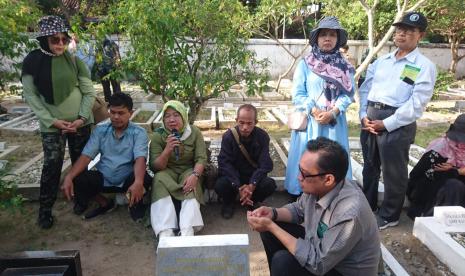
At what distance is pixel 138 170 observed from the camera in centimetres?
345

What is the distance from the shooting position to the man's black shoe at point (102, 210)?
373 cm

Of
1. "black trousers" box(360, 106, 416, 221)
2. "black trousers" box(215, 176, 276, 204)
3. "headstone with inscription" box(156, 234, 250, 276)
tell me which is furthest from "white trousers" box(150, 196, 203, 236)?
"black trousers" box(360, 106, 416, 221)

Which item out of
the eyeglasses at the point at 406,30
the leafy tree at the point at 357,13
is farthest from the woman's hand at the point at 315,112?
the leafy tree at the point at 357,13

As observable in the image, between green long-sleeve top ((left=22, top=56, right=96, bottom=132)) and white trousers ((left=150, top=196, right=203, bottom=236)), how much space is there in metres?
1.15

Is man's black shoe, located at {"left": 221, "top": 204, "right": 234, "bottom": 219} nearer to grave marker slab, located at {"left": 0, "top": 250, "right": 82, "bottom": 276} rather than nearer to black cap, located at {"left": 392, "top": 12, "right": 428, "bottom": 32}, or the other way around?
grave marker slab, located at {"left": 0, "top": 250, "right": 82, "bottom": 276}

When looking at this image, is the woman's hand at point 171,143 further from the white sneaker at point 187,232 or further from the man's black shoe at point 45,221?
the man's black shoe at point 45,221

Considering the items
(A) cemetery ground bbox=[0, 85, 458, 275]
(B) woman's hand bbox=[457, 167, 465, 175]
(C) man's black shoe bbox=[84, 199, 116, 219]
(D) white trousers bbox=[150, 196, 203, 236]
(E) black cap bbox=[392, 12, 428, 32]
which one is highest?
(E) black cap bbox=[392, 12, 428, 32]

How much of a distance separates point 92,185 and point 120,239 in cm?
61

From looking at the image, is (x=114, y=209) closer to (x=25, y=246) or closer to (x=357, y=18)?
(x=25, y=246)

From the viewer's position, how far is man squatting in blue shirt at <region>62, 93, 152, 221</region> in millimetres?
3486

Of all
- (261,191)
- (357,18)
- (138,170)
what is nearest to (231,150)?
(261,191)

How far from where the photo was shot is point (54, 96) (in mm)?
3312

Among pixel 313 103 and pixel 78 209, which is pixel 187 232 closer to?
pixel 78 209

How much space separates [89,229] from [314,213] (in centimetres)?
237
